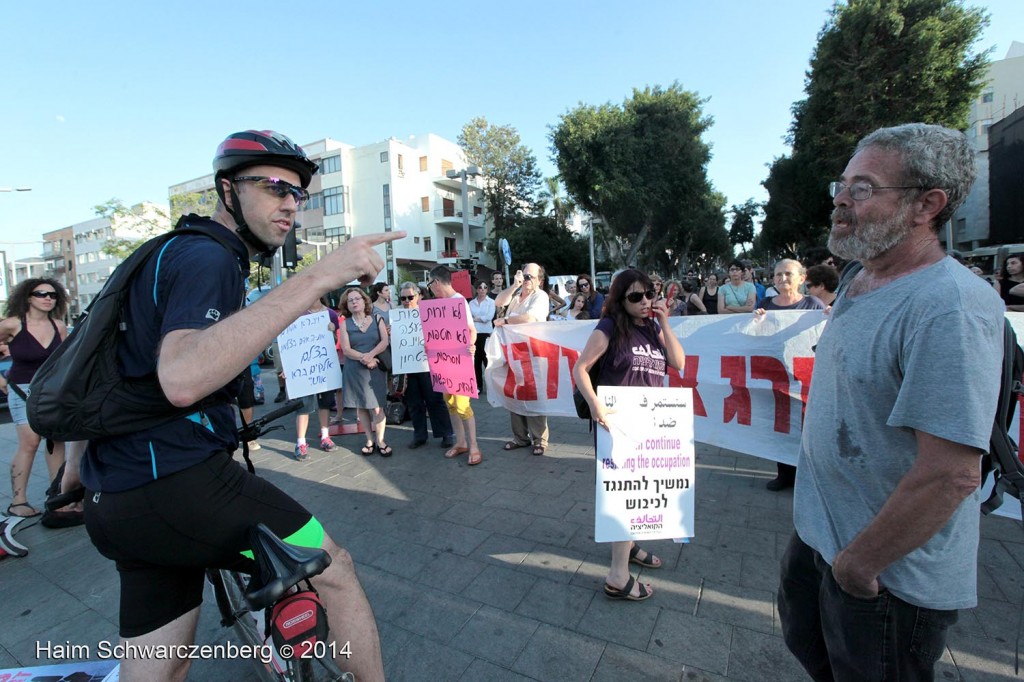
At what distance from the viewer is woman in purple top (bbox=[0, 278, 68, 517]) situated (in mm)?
4250

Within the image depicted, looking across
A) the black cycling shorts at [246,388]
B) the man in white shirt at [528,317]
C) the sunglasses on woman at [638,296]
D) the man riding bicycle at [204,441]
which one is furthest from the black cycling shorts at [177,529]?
the man in white shirt at [528,317]

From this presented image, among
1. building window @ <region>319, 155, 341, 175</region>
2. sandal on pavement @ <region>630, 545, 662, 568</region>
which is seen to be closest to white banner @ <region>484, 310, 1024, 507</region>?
sandal on pavement @ <region>630, 545, 662, 568</region>

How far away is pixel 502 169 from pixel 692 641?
1995 inches

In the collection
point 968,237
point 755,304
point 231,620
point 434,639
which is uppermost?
point 968,237

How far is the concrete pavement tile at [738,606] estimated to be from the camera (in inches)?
103

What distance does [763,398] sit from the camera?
4.11 metres

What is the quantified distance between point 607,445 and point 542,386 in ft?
8.88

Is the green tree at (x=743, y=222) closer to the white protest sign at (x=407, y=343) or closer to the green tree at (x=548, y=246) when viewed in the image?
the green tree at (x=548, y=246)

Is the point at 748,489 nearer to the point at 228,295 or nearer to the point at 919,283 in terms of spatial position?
the point at 919,283

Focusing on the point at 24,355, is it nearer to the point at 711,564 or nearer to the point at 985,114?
the point at 711,564

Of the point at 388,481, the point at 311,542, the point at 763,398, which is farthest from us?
the point at 388,481

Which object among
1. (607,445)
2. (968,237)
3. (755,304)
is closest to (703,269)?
(968,237)

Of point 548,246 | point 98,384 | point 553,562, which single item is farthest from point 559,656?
point 548,246

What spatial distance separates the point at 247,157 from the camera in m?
1.55
